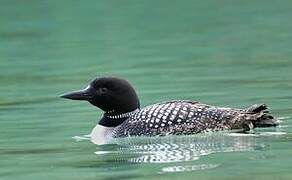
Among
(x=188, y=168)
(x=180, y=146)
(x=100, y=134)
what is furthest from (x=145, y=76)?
(x=188, y=168)

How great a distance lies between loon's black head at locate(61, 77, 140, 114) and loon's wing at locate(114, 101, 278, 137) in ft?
1.18

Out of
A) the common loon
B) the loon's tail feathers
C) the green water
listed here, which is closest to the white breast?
the common loon

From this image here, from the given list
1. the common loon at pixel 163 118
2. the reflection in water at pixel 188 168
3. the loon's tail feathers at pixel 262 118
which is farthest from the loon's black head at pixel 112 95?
the reflection in water at pixel 188 168

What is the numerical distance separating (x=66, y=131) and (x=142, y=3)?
23552 mm

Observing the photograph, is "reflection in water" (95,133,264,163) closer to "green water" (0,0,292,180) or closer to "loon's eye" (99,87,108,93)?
"green water" (0,0,292,180)

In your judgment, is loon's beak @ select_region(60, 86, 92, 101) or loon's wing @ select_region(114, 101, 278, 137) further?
loon's beak @ select_region(60, 86, 92, 101)

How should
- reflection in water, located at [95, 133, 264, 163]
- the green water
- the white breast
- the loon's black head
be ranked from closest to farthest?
the green water, reflection in water, located at [95, 133, 264, 163], the white breast, the loon's black head

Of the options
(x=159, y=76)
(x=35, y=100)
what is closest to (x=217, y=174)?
(x=35, y=100)

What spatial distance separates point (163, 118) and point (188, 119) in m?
0.23

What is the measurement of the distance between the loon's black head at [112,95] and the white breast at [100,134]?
24 cm

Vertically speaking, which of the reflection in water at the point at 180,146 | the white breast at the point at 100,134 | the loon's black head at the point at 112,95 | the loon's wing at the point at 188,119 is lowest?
the reflection in water at the point at 180,146

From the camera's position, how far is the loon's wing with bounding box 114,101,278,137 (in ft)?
40.1

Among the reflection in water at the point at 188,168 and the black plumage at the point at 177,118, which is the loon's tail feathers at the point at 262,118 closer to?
the black plumage at the point at 177,118

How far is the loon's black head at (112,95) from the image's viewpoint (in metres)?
12.8
